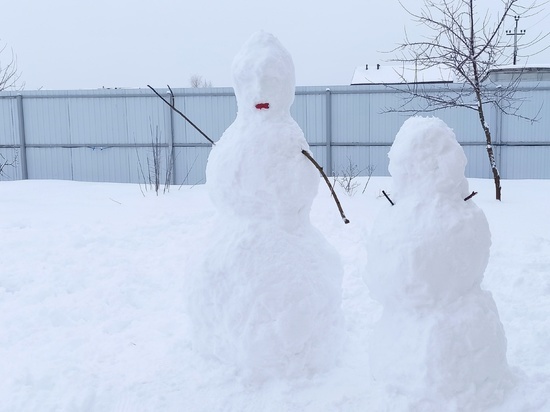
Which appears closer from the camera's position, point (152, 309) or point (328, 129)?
point (152, 309)

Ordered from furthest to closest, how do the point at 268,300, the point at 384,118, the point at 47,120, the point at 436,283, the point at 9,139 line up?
the point at 9,139 < the point at 47,120 < the point at 384,118 < the point at 268,300 < the point at 436,283

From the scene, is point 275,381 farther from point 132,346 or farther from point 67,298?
point 67,298

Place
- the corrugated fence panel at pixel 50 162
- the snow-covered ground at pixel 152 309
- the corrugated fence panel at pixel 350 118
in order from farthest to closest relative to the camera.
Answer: the corrugated fence panel at pixel 50 162 < the corrugated fence panel at pixel 350 118 < the snow-covered ground at pixel 152 309

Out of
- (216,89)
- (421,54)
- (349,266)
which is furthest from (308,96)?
(349,266)

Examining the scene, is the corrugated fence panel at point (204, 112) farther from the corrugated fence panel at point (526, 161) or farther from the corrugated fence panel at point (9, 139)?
the corrugated fence panel at point (526, 161)

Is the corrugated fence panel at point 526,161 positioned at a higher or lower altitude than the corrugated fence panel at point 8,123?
lower

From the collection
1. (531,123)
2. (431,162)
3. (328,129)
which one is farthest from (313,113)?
(431,162)

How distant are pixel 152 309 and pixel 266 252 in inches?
73.1

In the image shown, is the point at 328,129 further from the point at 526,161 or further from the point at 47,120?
the point at 47,120

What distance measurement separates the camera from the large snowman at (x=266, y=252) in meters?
2.99

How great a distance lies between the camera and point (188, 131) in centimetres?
1201

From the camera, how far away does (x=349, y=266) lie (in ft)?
17.3

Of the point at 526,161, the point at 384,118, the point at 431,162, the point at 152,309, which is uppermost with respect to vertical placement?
the point at 384,118

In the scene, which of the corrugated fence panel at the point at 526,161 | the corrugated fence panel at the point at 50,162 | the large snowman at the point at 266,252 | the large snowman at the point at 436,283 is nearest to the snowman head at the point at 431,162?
the large snowman at the point at 436,283
